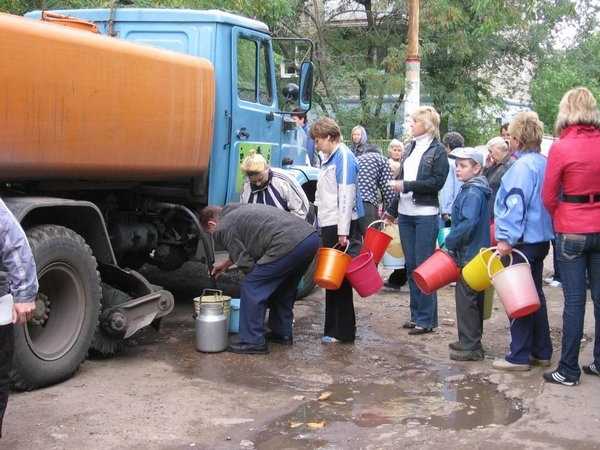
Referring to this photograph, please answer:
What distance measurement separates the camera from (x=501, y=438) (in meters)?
4.57

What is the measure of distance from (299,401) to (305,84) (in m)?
3.60

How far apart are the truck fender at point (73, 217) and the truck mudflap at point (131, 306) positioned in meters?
0.22

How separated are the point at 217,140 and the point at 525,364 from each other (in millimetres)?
3078

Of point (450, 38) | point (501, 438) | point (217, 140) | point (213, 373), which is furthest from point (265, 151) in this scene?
point (450, 38)

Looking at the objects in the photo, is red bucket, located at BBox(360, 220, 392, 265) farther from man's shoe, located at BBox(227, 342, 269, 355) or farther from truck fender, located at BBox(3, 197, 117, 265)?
truck fender, located at BBox(3, 197, 117, 265)

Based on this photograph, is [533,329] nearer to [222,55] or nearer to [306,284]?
[306,284]

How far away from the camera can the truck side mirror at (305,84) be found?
7926 millimetres

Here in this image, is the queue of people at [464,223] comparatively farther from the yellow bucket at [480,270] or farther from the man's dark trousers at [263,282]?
the yellow bucket at [480,270]

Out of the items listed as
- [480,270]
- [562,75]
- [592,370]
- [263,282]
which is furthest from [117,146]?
[562,75]

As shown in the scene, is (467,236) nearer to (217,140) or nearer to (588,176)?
(588,176)

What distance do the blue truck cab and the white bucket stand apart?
3.40m

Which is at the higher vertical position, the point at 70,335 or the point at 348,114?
the point at 348,114

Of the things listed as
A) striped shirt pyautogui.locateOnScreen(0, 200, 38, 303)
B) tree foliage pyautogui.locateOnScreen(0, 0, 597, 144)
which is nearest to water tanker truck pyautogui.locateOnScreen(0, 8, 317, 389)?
striped shirt pyautogui.locateOnScreen(0, 200, 38, 303)

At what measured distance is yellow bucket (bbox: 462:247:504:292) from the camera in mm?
5871
